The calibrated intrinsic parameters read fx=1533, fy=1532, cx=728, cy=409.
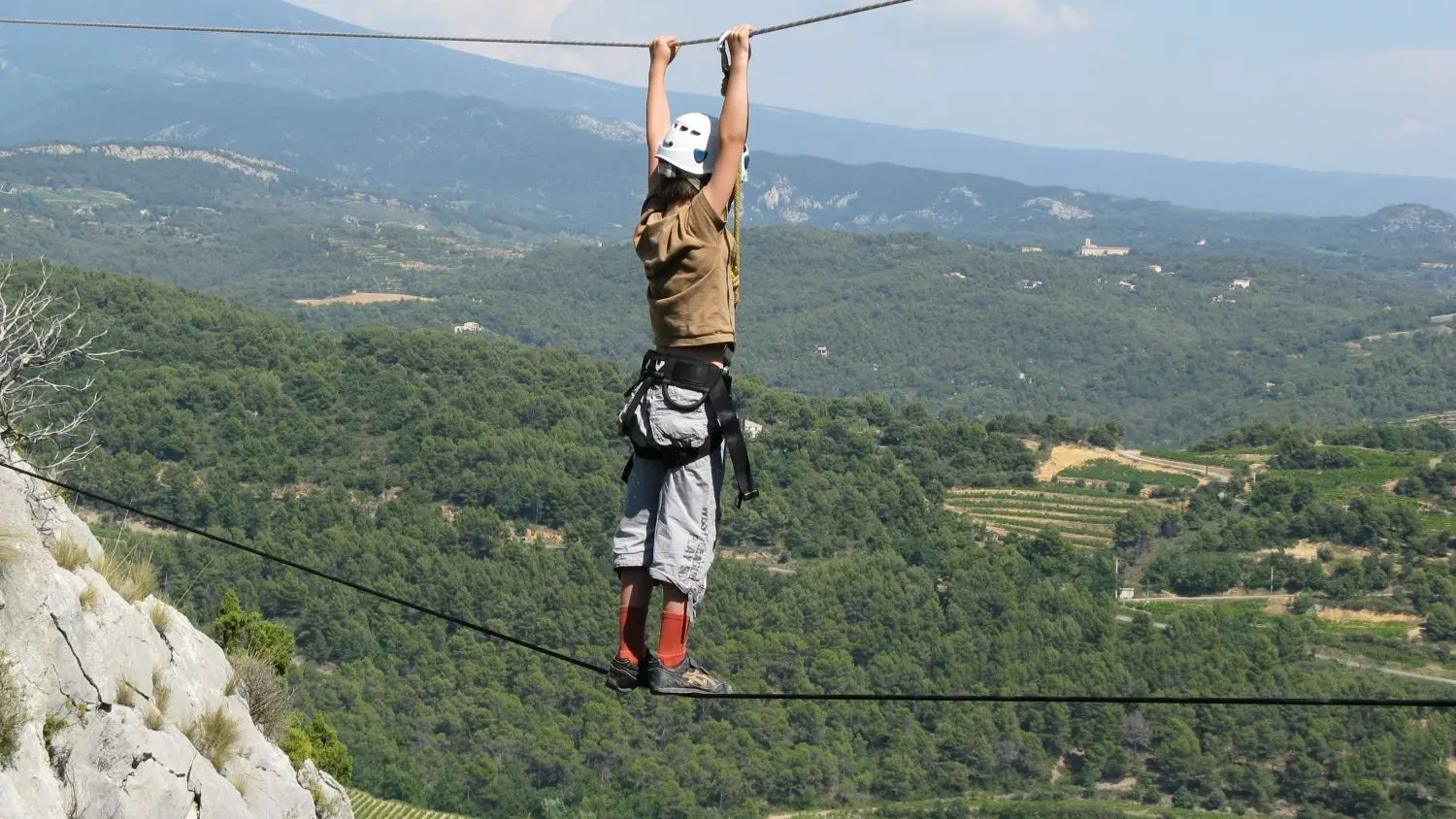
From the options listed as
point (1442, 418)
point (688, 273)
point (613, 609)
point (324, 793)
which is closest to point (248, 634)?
point (324, 793)

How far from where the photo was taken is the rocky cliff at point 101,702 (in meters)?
8.10

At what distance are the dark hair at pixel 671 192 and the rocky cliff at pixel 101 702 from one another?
14.4ft

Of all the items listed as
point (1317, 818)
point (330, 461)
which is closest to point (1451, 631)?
point (1317, 818)

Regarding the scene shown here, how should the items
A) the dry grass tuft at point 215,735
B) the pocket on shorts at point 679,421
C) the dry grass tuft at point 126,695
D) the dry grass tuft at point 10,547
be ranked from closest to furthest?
the pocket on shorts at point 679,421, the dry grass tuft at point 10,547, the dry grass tuft at point 126,695, the dry grass tuft at point 215,735

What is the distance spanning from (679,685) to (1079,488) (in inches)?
2618

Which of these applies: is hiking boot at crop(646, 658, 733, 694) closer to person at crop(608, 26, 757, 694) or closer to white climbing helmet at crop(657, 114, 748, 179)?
person at crop(608, 26, 757, 694)

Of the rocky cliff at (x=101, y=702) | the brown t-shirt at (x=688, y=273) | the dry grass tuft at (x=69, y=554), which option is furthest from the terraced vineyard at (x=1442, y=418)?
the brown t-shirt at (x=688, y=273)

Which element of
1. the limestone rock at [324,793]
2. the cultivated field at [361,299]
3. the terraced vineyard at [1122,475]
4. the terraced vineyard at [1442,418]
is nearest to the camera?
the limestone rock at [324,793]

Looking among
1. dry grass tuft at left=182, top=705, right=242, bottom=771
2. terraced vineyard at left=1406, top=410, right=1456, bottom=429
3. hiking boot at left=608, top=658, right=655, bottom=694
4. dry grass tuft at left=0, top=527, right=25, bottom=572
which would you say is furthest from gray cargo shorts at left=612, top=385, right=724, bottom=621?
terraced vineyard at left=1406, top=410, right=1456, bottom=429

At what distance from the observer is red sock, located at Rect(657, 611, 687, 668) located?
557 centimetres

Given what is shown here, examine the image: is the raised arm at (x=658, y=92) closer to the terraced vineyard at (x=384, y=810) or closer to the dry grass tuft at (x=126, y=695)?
the dry grass tuft at (x=126, y=695)

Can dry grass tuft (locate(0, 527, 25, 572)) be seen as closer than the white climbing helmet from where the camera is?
No

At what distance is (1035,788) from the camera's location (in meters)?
46.4

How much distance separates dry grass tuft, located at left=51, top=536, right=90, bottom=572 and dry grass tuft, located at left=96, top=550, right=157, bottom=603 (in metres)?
0.39
